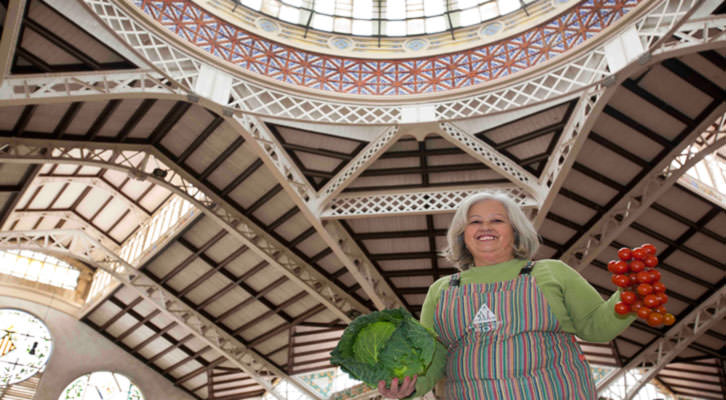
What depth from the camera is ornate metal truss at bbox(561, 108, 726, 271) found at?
11.2 meters

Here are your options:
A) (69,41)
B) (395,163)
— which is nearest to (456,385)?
(69,41)

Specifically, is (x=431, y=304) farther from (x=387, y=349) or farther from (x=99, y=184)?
(x=99, y=184)

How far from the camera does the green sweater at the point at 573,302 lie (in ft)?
6.76

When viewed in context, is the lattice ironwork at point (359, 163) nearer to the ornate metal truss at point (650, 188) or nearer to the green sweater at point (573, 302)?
the ornate metal truss at point (650, 188)

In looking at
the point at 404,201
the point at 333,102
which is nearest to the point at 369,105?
the point at 333,102

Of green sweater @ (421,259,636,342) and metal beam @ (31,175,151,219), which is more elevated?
metal beam @ (31,175,151,219)

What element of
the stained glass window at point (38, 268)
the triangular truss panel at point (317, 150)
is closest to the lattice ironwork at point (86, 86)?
the triangular truss panel at point (317, 150)

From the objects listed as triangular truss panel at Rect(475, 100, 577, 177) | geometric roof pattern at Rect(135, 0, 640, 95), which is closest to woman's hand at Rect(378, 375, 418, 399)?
geometric roof pattern at Rect(135, 0, 640, 95)

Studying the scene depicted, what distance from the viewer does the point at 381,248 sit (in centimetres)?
1520

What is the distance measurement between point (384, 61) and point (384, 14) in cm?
185

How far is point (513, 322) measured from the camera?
2078mm

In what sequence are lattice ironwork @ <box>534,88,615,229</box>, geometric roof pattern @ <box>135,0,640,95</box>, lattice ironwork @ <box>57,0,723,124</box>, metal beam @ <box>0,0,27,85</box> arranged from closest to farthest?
1. metal beam @ <box>0,0,27,85</box>
2. lattice ironwork @ <box>57,0,723,124</box>
3. lattice ironwork @ <box>534,88,615,229</box>
4. geometric roof pattern @ <box>135,0,640,95</box>

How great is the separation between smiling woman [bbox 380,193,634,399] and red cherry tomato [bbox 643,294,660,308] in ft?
0.41

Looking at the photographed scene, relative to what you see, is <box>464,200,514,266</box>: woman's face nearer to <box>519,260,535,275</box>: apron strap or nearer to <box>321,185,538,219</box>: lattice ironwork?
<box>519,260,535,275</box>: apron strap
